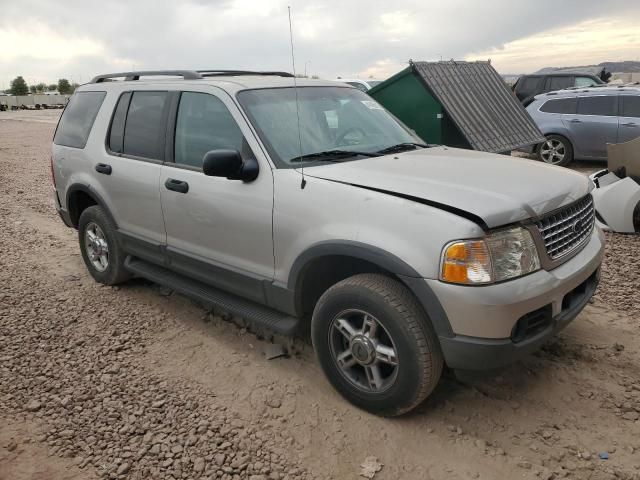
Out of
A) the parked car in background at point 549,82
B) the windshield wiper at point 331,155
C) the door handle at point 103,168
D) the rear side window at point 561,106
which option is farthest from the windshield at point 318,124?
the parked car in background at point 549,82

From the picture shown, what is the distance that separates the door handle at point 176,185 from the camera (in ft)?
12.5

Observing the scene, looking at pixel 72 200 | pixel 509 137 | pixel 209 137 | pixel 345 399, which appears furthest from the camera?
pixel 509 137

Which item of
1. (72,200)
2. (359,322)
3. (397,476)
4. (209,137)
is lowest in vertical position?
(397,476)

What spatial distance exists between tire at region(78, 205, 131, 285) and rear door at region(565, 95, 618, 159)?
353 inches

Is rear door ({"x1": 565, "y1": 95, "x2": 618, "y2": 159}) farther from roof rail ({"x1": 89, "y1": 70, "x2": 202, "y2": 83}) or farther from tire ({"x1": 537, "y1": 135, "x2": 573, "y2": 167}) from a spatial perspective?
roof rail ({"x1": 89, "y1": 70, "x2": 202, "y2": 83})

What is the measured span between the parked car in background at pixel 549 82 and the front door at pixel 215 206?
41.6ft

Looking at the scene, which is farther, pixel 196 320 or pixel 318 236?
pixel 196 320

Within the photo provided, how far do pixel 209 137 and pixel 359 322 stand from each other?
1678 millimetres

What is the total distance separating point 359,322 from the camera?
3064mm

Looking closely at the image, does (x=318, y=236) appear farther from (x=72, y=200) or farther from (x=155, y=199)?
(x=72, y=200)

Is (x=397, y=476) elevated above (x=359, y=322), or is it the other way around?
(x=359, y=322)

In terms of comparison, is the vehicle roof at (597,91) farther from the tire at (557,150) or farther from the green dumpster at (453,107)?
the green dumpster at (453,107)

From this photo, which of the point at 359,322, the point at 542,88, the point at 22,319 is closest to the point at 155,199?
the point at 22,319

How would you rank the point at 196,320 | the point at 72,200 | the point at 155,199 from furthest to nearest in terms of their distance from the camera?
the point at 72,200 < the point at 196,320 < the point at 155,199
